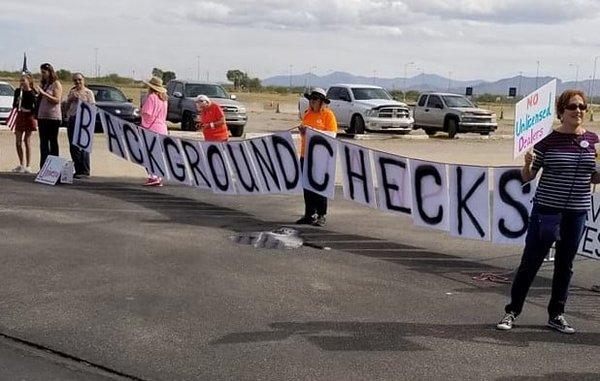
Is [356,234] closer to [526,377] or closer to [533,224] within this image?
[533,224]

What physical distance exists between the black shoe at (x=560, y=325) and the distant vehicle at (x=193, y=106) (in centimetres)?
2108

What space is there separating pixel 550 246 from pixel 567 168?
62 cm

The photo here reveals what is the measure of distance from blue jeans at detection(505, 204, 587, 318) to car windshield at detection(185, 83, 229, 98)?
22.6 m

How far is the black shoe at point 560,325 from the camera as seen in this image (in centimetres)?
624

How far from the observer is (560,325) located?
20.6 feet

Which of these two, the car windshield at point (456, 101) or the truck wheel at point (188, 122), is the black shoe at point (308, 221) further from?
the car windshield at point (456, 101)

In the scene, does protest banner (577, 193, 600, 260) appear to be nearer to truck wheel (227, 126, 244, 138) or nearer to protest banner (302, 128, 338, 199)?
protest banner (302, 128, 338, 199)


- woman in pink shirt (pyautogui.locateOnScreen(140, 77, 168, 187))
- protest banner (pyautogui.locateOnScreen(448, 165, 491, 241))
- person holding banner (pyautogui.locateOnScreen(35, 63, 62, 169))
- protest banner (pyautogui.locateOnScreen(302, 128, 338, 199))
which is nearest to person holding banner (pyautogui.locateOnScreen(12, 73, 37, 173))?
person holding banner (pyautogui.locateOnScreen(35, 63, 62, 169))

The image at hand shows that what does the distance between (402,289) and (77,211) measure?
549 cm

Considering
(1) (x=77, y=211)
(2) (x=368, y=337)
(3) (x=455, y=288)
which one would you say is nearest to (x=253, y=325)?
(2) (x=368, y=337)

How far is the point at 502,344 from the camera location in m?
5.93

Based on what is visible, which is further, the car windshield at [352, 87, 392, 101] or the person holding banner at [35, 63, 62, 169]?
the car windshield at [352, 87, 392, 101]

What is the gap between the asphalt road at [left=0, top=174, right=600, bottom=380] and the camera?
5.36 meters

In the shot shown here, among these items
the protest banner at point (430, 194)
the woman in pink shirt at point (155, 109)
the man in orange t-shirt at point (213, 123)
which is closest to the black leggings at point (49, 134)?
the woman in pink shirt at point (155, 109)
